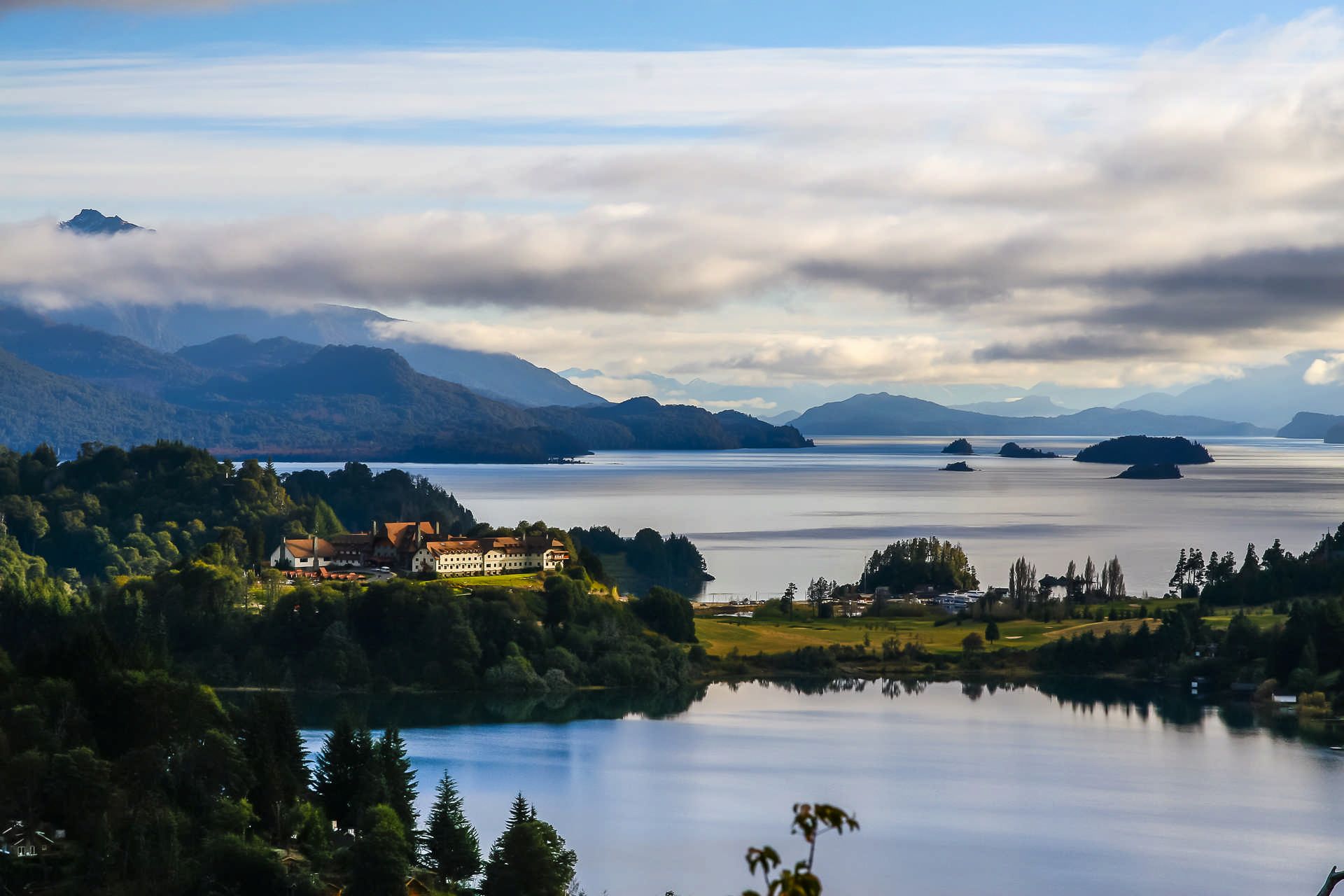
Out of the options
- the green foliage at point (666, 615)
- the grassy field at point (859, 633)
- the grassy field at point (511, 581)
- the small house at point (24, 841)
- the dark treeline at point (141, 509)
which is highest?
the dark treeline at point (141, 509)

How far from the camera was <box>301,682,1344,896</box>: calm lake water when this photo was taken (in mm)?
35375

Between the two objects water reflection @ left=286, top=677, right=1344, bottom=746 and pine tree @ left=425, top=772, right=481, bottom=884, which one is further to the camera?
water reflection @ left=286, top=677, right=1344, bottom=746

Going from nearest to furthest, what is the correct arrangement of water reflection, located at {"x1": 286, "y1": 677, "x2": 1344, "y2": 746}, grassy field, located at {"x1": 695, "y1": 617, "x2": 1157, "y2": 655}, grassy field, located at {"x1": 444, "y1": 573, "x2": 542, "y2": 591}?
water reflection, located at {"x1": 286, "y1": 677, "x2": 1344, "y2": 746} < grassy field, located at {"x1": 444, "y1": 573, "x2": 542, "y2": 591} < grassy field, located at {"x1": 695, "y1": 617, "x2": 1157, "y2": 655}

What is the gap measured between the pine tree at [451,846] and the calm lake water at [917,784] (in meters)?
3.28

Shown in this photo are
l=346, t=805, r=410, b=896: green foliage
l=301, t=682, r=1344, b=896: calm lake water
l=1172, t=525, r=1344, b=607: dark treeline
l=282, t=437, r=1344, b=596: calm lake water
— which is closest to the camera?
l=346, t=805, r=410, b=896: green foliage

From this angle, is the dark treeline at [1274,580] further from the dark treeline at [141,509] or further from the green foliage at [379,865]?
the green foliage at [379,865]

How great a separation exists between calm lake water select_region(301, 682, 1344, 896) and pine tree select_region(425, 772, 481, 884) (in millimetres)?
3284

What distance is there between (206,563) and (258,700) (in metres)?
33.6

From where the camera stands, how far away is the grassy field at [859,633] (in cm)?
6850

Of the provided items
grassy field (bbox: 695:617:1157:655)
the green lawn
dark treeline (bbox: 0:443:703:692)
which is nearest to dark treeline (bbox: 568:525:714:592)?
grassy field (bbox: 695:617:1157:655)

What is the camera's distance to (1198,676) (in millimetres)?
62594

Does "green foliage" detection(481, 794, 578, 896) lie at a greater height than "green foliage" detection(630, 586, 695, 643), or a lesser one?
lesser

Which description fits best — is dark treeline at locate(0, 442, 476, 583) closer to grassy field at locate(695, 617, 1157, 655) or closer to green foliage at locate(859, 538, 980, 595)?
green foliage at locate(859, 538, 980, 595)

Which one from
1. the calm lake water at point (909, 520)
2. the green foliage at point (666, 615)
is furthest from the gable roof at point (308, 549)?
the calm lake water at point (909, 520)
